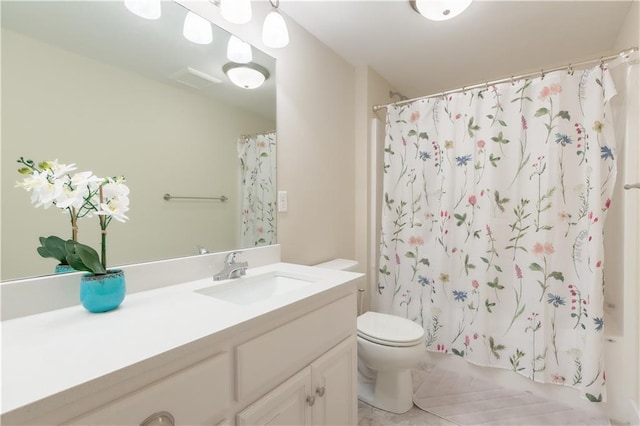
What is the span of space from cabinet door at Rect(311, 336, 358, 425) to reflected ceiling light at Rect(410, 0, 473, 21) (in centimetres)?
161

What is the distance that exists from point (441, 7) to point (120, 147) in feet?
5.11

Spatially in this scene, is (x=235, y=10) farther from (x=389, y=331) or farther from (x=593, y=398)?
(x=593, y=398)

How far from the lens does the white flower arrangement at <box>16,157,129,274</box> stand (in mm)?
807

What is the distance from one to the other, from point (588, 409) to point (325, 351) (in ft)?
5.43

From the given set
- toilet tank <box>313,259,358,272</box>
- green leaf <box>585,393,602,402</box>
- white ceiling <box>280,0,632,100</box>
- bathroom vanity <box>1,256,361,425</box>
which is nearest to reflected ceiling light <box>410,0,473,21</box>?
white ceiling <box>280,0,632,100</box>

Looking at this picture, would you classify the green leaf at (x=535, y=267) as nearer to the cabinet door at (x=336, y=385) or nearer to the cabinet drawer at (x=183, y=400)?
the cabinet door at (x=336, y=385)

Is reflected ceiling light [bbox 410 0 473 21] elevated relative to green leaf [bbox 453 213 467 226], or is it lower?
elevated

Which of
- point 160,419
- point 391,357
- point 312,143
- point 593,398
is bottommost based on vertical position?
point 593,398

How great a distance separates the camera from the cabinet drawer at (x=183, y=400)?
536 millimetres

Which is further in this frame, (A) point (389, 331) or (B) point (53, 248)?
(A) point (389, 331)

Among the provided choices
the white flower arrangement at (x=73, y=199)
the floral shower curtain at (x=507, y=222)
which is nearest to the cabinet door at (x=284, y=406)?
the white flower arrangement at (x=73, y=199)

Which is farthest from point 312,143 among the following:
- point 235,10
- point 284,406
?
point 284,406

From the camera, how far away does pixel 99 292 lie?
0.80 metres

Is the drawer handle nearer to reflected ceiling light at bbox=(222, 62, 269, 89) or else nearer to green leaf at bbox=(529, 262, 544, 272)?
reflected ceiling light at bbox=(222, 62, 269, 89)
